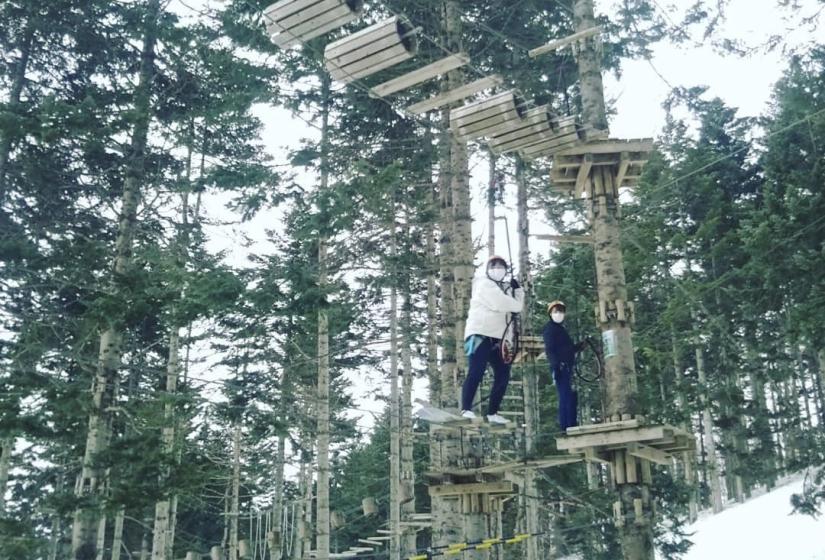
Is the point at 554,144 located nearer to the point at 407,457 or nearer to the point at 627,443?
the point at 627,443

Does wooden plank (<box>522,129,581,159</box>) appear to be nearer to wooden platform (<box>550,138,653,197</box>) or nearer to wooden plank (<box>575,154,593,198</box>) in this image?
wooden platform (<box>550,138,653,197</box>)

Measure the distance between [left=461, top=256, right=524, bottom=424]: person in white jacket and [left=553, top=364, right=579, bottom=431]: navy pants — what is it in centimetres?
64

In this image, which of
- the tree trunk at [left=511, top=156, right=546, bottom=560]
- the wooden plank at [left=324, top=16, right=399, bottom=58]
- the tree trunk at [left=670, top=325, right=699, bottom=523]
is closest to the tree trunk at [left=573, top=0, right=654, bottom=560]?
the wooden plank at [left=324, top=16, right=399, bottom=58]

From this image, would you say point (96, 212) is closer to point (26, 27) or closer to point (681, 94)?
point (26, 27)

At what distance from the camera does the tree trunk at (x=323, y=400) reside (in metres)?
13.5

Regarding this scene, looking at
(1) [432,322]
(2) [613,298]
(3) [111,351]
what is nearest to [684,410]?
(1) [432,322]

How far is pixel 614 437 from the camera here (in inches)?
301

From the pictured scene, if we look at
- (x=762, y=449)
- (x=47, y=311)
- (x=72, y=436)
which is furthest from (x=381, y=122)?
(x=762, y=449)

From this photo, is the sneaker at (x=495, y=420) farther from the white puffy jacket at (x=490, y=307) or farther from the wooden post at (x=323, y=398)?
the wooden post at (x=323, y=398)

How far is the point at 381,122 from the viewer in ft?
49.3

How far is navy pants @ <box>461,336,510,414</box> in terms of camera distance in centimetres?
868

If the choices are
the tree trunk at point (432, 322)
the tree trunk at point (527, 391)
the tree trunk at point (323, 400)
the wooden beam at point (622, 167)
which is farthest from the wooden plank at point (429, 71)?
the tree trunk at point (432, 322)

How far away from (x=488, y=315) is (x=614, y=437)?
1.97 metres

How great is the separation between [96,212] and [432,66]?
912 centimetres
